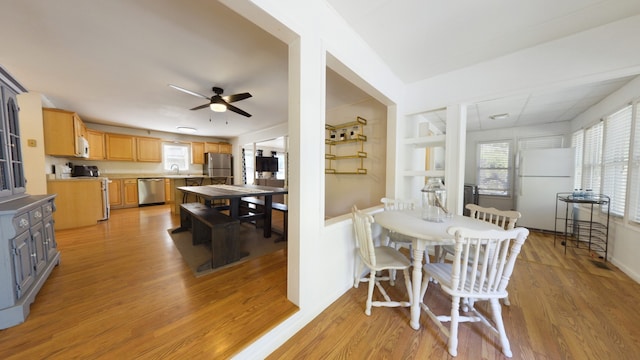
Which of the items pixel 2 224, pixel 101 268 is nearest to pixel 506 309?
pixel 2 224

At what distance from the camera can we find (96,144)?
199 inches

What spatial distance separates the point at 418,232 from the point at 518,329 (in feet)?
3.41

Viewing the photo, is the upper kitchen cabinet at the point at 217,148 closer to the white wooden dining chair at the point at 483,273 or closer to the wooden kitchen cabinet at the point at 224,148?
the wooden kitchen cabinet at the point at 224,148

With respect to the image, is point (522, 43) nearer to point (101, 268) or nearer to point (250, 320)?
point (250, 320)

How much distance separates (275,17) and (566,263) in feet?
13.2

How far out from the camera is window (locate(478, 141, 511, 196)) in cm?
459

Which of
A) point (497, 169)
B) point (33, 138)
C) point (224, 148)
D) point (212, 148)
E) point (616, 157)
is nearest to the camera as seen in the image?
point (616, 157)

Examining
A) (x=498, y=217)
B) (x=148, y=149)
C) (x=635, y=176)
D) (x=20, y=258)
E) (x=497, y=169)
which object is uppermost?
(x=148, y=149)

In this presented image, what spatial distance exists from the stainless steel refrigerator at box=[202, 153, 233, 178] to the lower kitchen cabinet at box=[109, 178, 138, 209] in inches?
73.2

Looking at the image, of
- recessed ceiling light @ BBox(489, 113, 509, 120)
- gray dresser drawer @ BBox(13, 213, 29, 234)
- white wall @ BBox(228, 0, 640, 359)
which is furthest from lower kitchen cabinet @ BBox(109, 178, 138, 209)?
recessed ceiling light @ BBox(489, 113, 509, 120)

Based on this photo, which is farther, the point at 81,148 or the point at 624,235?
the point at 81,148

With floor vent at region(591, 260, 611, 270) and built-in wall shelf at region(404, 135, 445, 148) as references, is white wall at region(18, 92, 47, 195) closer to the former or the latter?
built-in wall shelf at region(404, 135, 445, 148)

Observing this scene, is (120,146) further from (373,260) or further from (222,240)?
(373,260)

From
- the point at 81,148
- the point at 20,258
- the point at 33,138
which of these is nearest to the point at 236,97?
the point at 20,258
